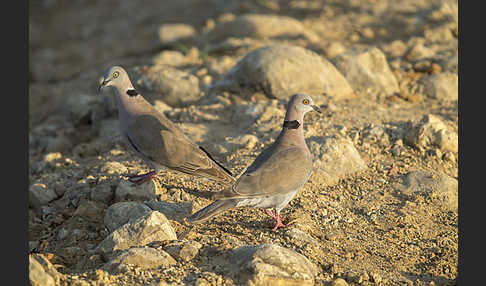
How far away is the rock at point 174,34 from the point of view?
12.9 metres

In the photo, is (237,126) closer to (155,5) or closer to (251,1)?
(251,1)

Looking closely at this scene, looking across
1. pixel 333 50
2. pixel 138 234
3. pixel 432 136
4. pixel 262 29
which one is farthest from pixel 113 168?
pixel 262 29

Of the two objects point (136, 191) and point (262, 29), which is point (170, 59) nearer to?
point (262, 29)

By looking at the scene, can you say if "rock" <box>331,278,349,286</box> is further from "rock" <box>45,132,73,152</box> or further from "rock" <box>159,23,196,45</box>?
"rock" <box>159,23,196,45</box>

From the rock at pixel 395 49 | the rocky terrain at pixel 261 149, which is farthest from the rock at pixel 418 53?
the rock at pixel 395 49

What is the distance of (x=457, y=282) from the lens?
16.4 ft

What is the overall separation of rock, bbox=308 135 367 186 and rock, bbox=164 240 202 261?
2.17m

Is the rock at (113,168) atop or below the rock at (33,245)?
atop

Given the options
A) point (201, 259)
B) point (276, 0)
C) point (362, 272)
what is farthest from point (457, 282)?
point (276, 0)

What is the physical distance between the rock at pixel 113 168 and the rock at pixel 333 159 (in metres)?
2.22

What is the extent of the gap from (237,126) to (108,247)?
342 cm

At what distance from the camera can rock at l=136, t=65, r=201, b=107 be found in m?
9.07

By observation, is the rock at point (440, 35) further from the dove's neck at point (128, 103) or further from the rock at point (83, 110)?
the dove's neck at point (128, 103)

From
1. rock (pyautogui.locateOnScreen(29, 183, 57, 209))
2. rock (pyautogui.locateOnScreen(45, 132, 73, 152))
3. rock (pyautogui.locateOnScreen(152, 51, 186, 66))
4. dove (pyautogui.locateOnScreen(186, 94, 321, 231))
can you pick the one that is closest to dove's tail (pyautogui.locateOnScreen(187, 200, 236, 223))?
dove (pyautogui.locateOnScreen(186, 94, 321, 231))
